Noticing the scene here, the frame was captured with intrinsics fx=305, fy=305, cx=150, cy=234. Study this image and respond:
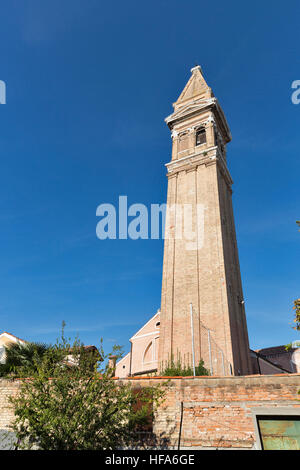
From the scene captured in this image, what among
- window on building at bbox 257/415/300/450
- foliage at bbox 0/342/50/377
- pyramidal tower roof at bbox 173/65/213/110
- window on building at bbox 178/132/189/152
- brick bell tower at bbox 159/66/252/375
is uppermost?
pyramidal tower roof at bbox 173/65/213/110

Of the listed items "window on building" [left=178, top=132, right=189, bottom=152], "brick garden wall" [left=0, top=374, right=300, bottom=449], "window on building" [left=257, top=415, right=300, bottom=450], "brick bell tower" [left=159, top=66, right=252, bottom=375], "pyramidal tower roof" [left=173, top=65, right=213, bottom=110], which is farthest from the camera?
"pyramidal tower roof" [left=173, top=65, right=213, bottom=110]

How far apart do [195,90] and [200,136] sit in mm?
7246

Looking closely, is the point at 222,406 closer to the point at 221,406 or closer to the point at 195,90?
the point at 221,406

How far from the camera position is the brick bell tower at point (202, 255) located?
20781 mm

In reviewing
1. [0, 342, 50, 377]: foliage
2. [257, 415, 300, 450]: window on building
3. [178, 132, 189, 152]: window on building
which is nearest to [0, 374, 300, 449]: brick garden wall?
[257, 415, 300, 450]: window on building

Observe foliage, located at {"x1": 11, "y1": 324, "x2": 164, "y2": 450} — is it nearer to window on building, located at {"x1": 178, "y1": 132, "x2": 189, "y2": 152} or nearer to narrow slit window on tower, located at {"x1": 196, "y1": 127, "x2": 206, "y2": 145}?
window on building, located at {"x1": 178, "y1": 132, "x2": 189, "y2": 152}

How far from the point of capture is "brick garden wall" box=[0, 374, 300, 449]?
938cm

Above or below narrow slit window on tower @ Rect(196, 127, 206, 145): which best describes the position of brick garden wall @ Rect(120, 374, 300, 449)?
below

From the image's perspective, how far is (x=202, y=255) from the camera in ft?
79.9

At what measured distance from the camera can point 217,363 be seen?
19.3 m

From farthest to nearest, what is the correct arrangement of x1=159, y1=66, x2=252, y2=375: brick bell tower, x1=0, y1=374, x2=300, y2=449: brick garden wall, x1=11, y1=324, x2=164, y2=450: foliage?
x1=159, y1=66, x2=252, y2=375: brick bell tower < x1=0, y1=374, x2=300, y2=449: brick garden wall < x1=11, y1=324, x2=164, y2=450: foliage
